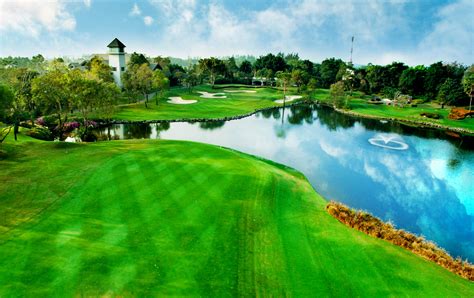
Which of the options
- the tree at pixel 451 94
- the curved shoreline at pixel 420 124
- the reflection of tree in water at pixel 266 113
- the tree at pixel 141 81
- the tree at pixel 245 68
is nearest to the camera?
the curved shoreline at pixel 420 124

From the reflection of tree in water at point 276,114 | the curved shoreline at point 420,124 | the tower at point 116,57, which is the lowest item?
the curved shoreline at point 420,124

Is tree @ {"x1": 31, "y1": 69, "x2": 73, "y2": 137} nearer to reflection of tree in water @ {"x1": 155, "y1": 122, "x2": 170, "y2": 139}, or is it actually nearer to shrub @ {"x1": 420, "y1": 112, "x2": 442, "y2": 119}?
reflection of tree in water @ {"x1": 155, "y1": 122, "x2": 170, "y2": 139}

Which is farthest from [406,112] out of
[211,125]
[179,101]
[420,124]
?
[179,101]

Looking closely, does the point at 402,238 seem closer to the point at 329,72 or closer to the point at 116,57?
the point at 116,57

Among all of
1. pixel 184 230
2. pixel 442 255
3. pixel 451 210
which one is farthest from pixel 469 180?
pixel 184 230

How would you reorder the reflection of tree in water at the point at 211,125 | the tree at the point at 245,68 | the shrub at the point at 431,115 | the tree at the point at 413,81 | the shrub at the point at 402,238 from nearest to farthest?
the shrub at the point at 402,238 < the reflection of tree in water at the point at 211,125 < the shrub at the point at 431,115 < the tree at the point at 413,81 < the tree at the point at 245,68

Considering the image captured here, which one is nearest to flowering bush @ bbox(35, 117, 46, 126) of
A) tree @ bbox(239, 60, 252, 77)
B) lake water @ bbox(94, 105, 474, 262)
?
lake water @ bbox(94, 105, 474, 262)

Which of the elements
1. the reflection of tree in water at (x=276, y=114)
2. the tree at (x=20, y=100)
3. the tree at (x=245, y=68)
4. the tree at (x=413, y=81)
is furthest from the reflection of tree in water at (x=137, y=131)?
the tree at (x=245, y=68)

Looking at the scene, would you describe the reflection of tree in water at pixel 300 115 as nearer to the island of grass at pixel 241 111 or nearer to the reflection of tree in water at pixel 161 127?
the island of grass at pixel 241 111
